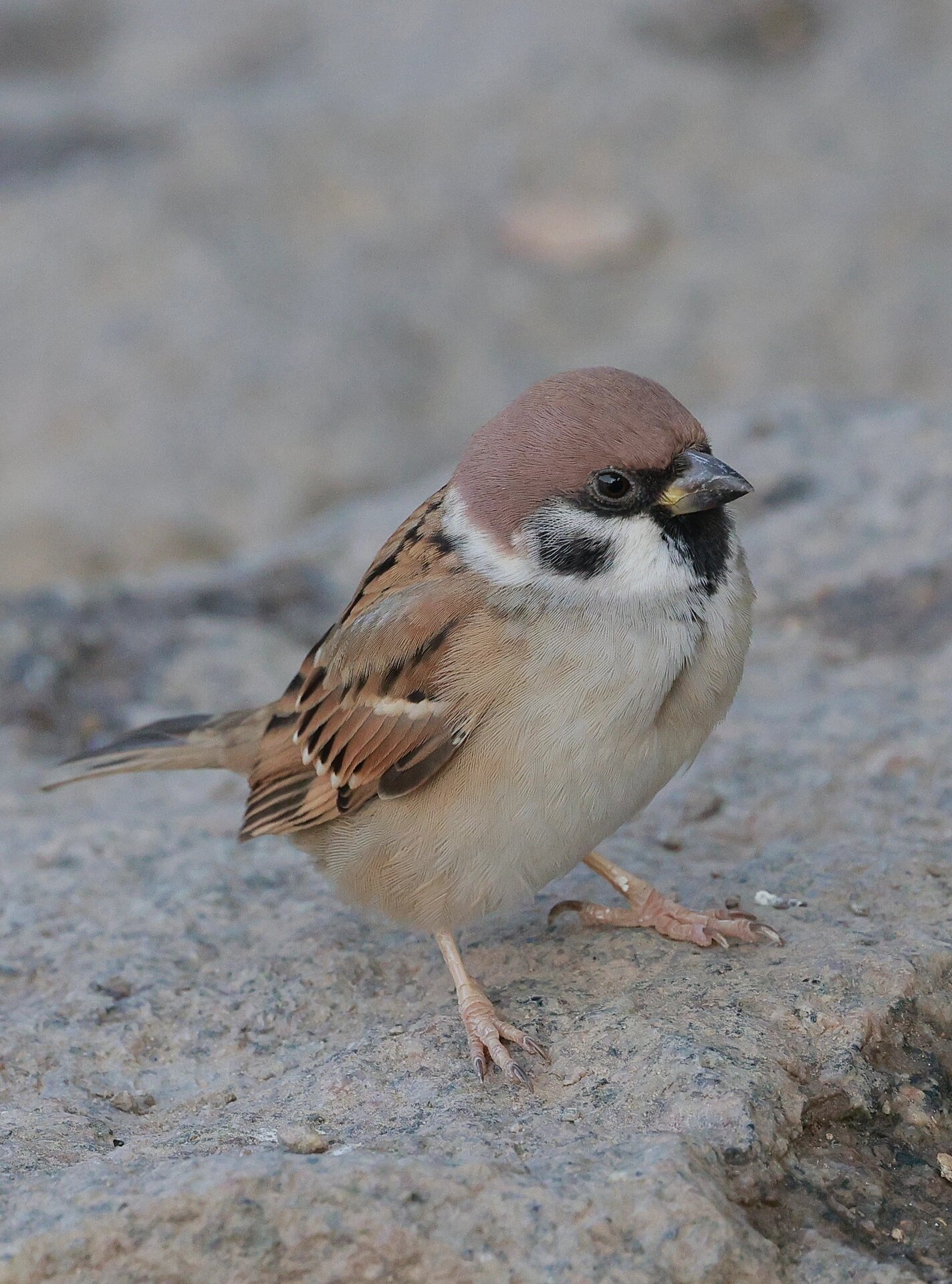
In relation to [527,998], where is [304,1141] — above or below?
below

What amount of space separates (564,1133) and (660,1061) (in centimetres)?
26

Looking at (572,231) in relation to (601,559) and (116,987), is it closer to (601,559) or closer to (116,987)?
(601,559)

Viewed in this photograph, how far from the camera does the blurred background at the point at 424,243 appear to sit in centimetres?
836

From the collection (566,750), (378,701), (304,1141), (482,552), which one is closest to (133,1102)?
(304,1141)

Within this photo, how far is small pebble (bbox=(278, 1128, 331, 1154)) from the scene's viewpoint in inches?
111

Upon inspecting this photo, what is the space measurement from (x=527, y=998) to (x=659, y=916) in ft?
1.45

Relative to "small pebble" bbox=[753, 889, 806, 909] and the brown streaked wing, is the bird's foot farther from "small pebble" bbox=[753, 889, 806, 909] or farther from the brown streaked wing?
"small pebble" bbox=[753, 889, 806, 909]

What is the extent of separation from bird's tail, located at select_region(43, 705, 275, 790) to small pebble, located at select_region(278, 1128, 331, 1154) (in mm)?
1636

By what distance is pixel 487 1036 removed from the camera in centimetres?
324

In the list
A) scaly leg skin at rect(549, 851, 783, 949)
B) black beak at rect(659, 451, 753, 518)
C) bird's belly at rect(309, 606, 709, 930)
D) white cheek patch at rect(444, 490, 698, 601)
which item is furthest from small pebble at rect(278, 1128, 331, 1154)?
black beak at rect(659, 451, 753, 518)

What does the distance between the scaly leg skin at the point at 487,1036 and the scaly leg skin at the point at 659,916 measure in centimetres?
47

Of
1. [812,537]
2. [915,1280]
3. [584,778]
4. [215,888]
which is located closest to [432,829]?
[584,778]

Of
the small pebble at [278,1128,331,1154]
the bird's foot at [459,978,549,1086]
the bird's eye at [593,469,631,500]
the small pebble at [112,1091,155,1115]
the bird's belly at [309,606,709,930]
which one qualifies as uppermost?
the bird's eye at [593,469,631,500]

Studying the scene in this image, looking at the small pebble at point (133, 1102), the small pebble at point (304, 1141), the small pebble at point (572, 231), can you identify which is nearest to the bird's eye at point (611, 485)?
the small pebble at point (304, 1141)
